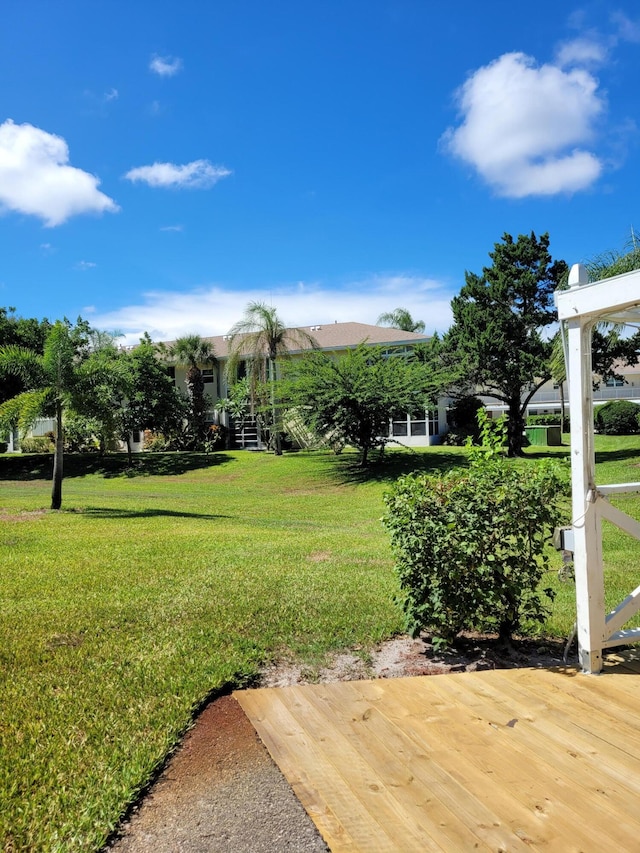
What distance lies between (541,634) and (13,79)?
12173 mm

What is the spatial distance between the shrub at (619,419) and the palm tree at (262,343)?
16773 mm

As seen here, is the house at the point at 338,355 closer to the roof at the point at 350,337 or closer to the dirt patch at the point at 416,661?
the roof at the point at 350,337

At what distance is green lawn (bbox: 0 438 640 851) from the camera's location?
116 inches

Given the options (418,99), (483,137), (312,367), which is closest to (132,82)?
(418,99)

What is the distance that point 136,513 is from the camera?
48.9ft

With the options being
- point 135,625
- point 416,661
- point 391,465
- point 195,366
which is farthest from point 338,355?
point 416,661

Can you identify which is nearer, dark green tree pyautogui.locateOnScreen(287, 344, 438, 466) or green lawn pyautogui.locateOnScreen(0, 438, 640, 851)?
green lawn pyautogui.locateOnScreen(0, 438, 640, 851)

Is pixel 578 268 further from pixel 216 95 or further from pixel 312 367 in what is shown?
pixel 312 367

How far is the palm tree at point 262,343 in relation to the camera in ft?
91.3

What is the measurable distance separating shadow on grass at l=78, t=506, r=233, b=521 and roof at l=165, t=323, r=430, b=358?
59.4 feet

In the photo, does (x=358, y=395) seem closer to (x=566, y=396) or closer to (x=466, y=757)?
(x=466, y=757)

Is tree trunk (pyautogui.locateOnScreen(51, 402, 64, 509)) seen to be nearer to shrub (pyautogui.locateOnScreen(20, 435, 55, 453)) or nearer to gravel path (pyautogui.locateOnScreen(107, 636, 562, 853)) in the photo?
gravel path (pyautogui.locateOnScreen(107, 636, 562, 853))

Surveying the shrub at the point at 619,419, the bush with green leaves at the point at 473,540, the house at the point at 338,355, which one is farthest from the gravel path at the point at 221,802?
the shrub at the point at 619,419

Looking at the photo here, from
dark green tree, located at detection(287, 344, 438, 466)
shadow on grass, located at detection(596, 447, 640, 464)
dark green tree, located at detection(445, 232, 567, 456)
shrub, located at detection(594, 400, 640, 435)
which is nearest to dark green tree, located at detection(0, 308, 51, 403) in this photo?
dark green tree, located at detection(287, 344, 438, 466)
